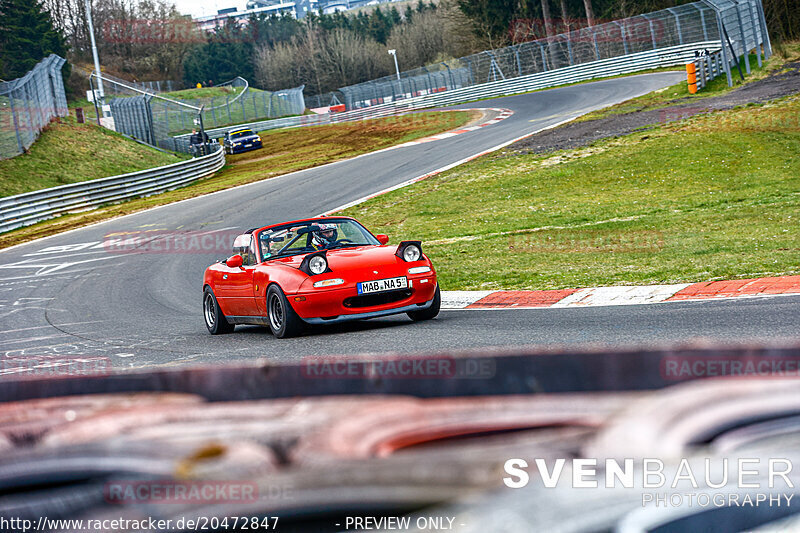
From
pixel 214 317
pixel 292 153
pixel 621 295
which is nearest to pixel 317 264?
pixel 214 317

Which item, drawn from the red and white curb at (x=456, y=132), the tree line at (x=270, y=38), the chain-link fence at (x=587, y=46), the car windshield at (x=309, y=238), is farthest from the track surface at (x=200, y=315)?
the tree line at (x=270, y=38)

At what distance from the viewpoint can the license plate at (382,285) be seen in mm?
8922

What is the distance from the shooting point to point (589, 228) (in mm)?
15781

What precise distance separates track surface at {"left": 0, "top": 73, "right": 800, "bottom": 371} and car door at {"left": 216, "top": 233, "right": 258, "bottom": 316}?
354 mm

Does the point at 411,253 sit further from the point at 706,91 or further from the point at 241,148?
the point at 241,148

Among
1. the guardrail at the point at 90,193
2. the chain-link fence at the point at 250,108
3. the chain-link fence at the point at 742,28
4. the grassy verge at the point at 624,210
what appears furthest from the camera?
the chain-link fence at the point at 250,108

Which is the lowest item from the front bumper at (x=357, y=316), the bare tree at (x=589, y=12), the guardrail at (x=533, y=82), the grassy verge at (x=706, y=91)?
the front bumper at (x=357, y=316)

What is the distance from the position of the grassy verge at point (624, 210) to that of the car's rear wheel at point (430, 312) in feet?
6.88

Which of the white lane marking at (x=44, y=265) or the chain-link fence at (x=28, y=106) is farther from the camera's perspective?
the chain-link fence at (x=28, y=106)

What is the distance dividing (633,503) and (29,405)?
69.0 inches

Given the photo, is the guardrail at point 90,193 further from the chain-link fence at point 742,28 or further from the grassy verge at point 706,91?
the chain-link fence at point 742,28

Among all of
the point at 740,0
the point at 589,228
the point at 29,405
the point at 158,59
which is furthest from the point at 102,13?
the point at 29,405

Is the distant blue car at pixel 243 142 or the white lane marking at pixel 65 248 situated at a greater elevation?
the distant blue car at pixel 243 142

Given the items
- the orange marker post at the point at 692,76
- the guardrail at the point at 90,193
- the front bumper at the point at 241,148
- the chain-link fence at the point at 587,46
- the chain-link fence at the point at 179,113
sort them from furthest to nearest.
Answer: the front bumper at the point at 241,148 < the chain-link fence at the point at 179,113 < the chain-link fence at the point at 587,46 < the orange marker post at the point at 692,76 < the guardrail at the point at 90,193
